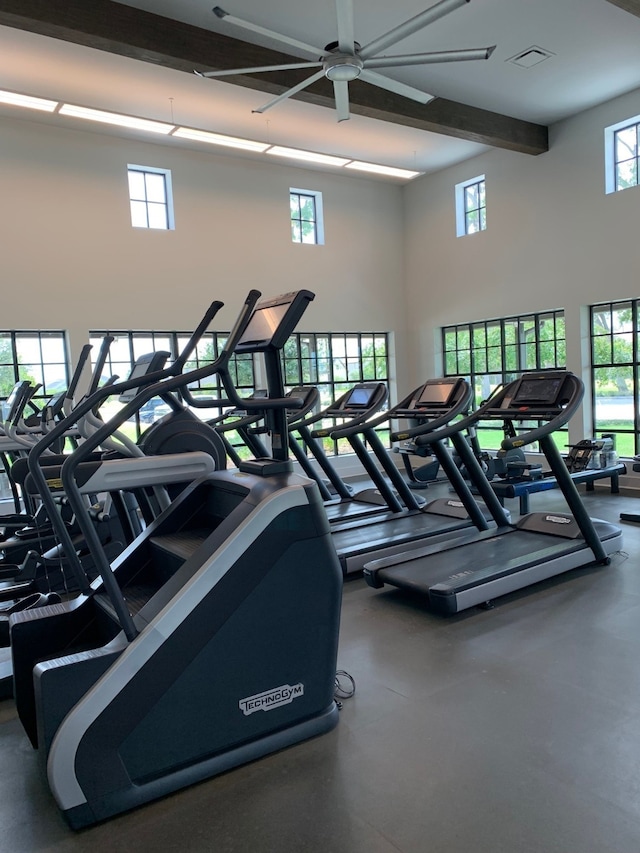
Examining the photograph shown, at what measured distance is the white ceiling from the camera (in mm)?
5418

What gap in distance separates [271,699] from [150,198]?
7407mm

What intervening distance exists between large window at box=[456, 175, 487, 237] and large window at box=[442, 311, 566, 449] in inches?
57.7

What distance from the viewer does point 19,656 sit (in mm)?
2613

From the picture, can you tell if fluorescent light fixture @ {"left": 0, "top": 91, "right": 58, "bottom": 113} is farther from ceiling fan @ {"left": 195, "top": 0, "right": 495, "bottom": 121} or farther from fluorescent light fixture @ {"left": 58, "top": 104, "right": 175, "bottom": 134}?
ceiling fan @ {"left": 195, "top": 0, "right": 495, "bottom": 121}

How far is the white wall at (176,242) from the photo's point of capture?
24.1 feet

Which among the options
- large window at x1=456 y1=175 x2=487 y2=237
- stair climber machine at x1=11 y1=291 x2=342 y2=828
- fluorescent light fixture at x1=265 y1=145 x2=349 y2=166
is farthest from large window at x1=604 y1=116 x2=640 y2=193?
stair climber machine at x1=11 y1=291 x2=342 y2=828

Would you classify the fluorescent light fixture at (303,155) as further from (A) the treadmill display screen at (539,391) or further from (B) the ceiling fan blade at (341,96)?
(A) the treadmill display screen at (539,391)

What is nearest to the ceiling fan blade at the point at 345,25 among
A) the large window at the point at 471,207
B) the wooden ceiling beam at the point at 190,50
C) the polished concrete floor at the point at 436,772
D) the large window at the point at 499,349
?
the wooden ceiling beam at the point at 190,50

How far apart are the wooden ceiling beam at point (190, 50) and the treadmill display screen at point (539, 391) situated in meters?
3.75

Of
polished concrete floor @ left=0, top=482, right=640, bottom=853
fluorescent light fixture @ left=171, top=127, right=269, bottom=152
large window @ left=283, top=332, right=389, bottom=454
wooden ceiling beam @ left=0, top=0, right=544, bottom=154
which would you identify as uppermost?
wooden ceiling beam @ left=0, top=0, right=544, bottom=154

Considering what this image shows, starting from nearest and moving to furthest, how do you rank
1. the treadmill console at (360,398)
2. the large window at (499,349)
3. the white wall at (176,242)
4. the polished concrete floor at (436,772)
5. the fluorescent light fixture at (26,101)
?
the polished concrete floor at (436,772) < the fluorescent light fixture at (26,101) < the treadmill console at (360,398) < the white wall at (176,242) < the large window at (499,349)

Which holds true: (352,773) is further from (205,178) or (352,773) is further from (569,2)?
(205,178)

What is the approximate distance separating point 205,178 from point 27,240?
8.36 feet

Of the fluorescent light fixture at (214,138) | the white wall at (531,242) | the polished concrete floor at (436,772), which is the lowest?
the polished concrete floor at (436,772)
